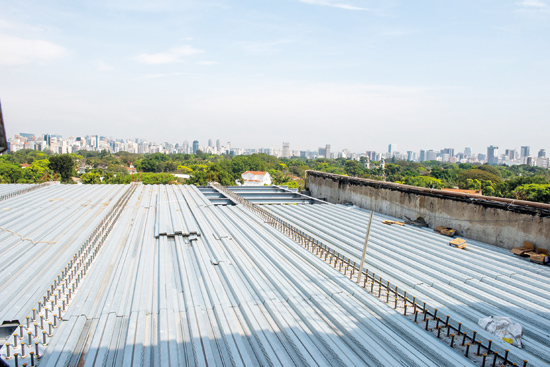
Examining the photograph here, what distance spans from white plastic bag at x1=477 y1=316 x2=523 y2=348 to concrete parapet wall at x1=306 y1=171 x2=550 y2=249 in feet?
20.1

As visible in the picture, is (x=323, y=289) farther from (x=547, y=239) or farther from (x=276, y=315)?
(x=547, y=239)

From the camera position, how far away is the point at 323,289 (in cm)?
816

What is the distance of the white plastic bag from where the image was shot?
6195 millimetres

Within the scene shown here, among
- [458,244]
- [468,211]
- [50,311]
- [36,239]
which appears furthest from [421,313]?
[36,239]

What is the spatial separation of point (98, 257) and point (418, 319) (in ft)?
29.3

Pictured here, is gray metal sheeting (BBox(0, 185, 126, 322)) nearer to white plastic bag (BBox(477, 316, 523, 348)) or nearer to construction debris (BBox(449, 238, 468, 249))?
white plastic bag (BBox(477, 316, 523, 348))

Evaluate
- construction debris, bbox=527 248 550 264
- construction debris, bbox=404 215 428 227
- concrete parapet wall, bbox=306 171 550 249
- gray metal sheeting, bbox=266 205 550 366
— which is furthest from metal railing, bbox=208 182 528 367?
construction debris, bbox=404 215 428 227

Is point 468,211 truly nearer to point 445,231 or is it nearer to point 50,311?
point 445,231

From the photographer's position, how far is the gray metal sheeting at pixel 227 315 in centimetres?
558

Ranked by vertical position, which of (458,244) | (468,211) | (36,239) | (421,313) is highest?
(468,211)

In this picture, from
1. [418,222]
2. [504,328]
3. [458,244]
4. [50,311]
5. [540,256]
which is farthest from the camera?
[418,222]

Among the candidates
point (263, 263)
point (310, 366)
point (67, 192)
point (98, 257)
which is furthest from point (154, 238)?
point (67, 192)

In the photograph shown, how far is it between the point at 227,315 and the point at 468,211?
36.5 ft

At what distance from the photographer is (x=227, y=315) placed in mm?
6867
